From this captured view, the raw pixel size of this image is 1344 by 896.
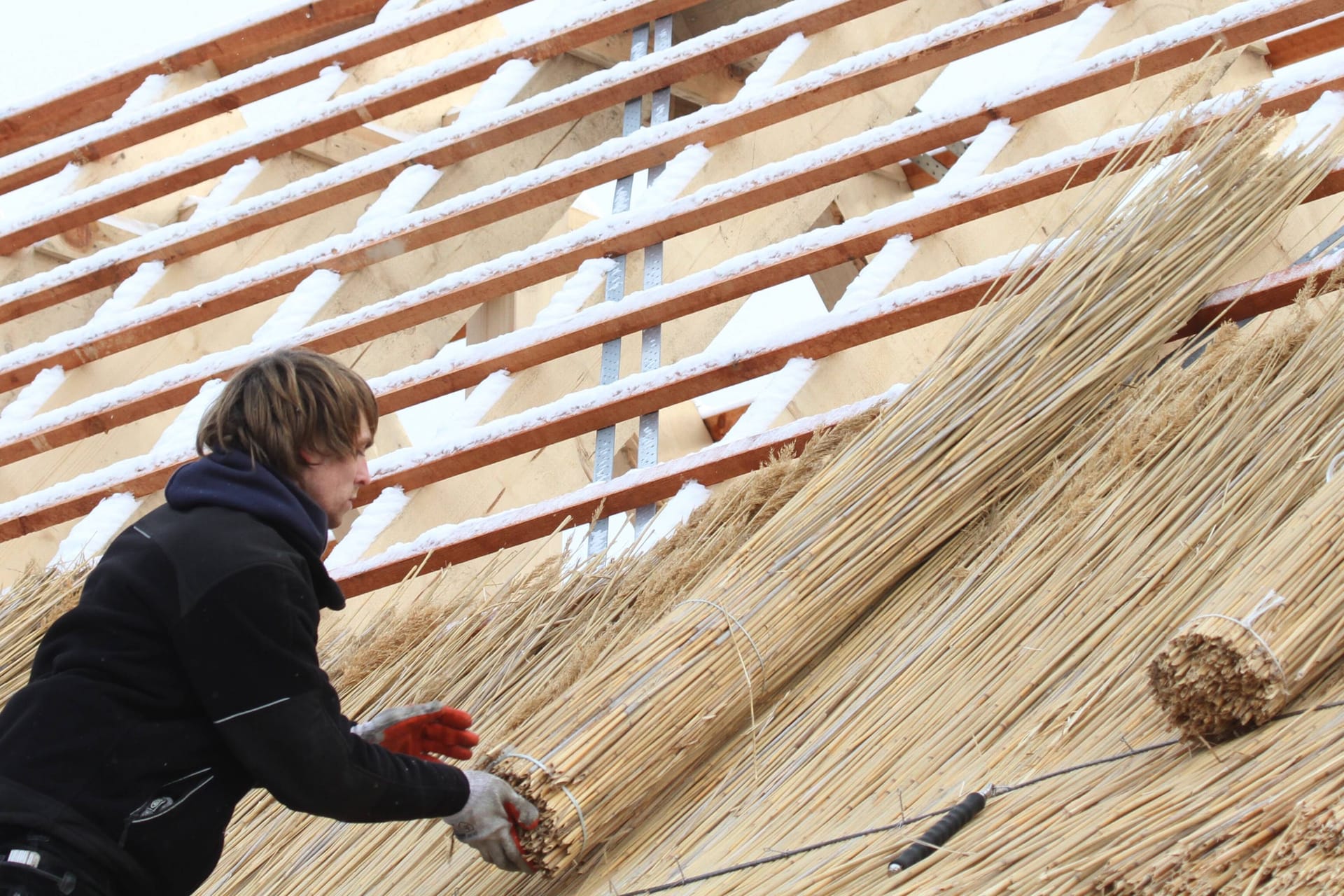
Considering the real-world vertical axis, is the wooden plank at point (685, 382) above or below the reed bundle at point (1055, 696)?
above

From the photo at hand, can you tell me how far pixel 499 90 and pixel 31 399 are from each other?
1.27 m

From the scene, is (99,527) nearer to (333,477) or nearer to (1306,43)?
Result: (333,477)

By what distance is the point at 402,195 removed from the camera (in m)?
3.38

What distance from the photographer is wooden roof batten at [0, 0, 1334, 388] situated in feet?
8.55

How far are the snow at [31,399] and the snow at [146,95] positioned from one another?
2.75ft

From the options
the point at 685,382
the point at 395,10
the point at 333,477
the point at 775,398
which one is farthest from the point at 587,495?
the point at 395,10

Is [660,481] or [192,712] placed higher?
[192,712]

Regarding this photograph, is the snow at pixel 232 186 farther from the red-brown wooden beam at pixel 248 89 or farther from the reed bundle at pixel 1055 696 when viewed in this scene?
the reed bundle at pixel 1055 696

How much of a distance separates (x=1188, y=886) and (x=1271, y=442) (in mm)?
763

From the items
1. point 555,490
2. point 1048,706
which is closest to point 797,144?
point 555,490

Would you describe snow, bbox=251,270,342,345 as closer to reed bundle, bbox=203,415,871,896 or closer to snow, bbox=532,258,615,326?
snow, bbox=532,258,615,326

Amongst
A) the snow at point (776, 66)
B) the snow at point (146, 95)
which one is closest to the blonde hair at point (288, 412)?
the snow at point (776, 66)

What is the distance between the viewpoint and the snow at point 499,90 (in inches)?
136

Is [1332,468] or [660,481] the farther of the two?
[660,481]
